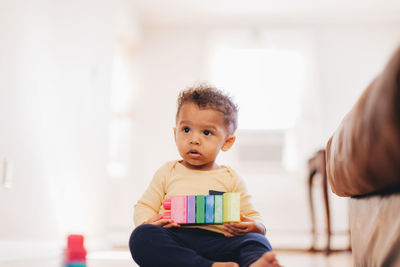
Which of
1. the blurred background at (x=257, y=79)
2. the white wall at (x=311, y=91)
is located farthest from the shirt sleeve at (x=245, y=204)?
the white wall at (x=311, y=91)

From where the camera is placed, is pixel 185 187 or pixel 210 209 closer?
pixel 210 209

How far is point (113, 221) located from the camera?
4.51 meters

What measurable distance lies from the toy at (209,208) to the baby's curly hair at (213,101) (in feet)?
0.91

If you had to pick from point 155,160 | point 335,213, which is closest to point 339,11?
point 335,213

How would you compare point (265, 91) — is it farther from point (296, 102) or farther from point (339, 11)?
point (339, 11)

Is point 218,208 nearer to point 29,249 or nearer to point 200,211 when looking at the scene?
point 200,211

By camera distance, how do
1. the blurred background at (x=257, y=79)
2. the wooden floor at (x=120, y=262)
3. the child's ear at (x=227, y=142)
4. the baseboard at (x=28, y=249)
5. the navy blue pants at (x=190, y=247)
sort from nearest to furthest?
the navy blue pants at (x=190, y=247) → the child's ear at (x=227, y=142) → the wooden floor at (x=120, y=262) → the baseboard at (x=28, y=249) → the blurred background at (x=257, y=79)

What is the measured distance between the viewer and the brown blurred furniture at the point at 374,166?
721mm

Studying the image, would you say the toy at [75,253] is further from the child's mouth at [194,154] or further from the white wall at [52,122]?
the white wall at [52,122]

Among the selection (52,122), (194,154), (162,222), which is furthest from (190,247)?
(52,122)

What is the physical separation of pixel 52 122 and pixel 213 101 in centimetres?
140

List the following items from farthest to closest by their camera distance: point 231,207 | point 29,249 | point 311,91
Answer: point 311,91 < point 29,249 < point 231,207

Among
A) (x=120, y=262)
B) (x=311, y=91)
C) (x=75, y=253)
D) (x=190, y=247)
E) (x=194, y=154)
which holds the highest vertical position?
(x=311, y=91)

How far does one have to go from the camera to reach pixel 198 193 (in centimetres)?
122
